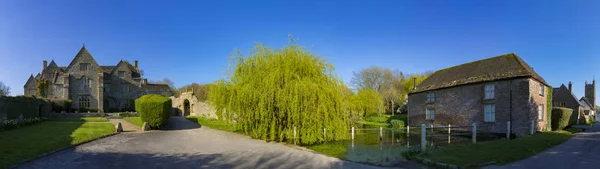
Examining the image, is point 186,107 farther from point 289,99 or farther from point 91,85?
point 289,99

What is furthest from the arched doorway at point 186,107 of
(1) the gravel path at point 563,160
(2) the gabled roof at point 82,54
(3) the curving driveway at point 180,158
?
(1) the gravel path at point 563,160

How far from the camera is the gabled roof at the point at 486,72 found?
1945 centimetres

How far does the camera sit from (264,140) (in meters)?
14.2

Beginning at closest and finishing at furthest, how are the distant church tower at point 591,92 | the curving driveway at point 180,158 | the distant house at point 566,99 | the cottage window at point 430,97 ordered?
the curving driveway at point 180,158
the cottage window at point 430,97
the distant house at point 566,99
the distant church tower at point 591,92

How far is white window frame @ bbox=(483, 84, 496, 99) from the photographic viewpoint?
794 inches

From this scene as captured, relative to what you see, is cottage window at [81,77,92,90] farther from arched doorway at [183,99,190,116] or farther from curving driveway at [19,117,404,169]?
curving driveway at [19,117,404,169]

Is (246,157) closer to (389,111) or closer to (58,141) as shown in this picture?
(58,141)

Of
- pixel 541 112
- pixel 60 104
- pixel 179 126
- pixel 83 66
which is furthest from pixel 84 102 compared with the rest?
pixel 541 112

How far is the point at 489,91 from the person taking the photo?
20500 mm

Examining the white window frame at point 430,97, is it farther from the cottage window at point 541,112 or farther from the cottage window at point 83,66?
the cottage window at point 83,66

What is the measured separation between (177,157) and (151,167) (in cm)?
149

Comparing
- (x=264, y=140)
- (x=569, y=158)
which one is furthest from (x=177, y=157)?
(x=569, y=158)

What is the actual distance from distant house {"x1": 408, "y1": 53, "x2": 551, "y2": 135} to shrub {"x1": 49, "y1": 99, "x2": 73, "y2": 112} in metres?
39.3

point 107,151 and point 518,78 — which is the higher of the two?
point 518,78
